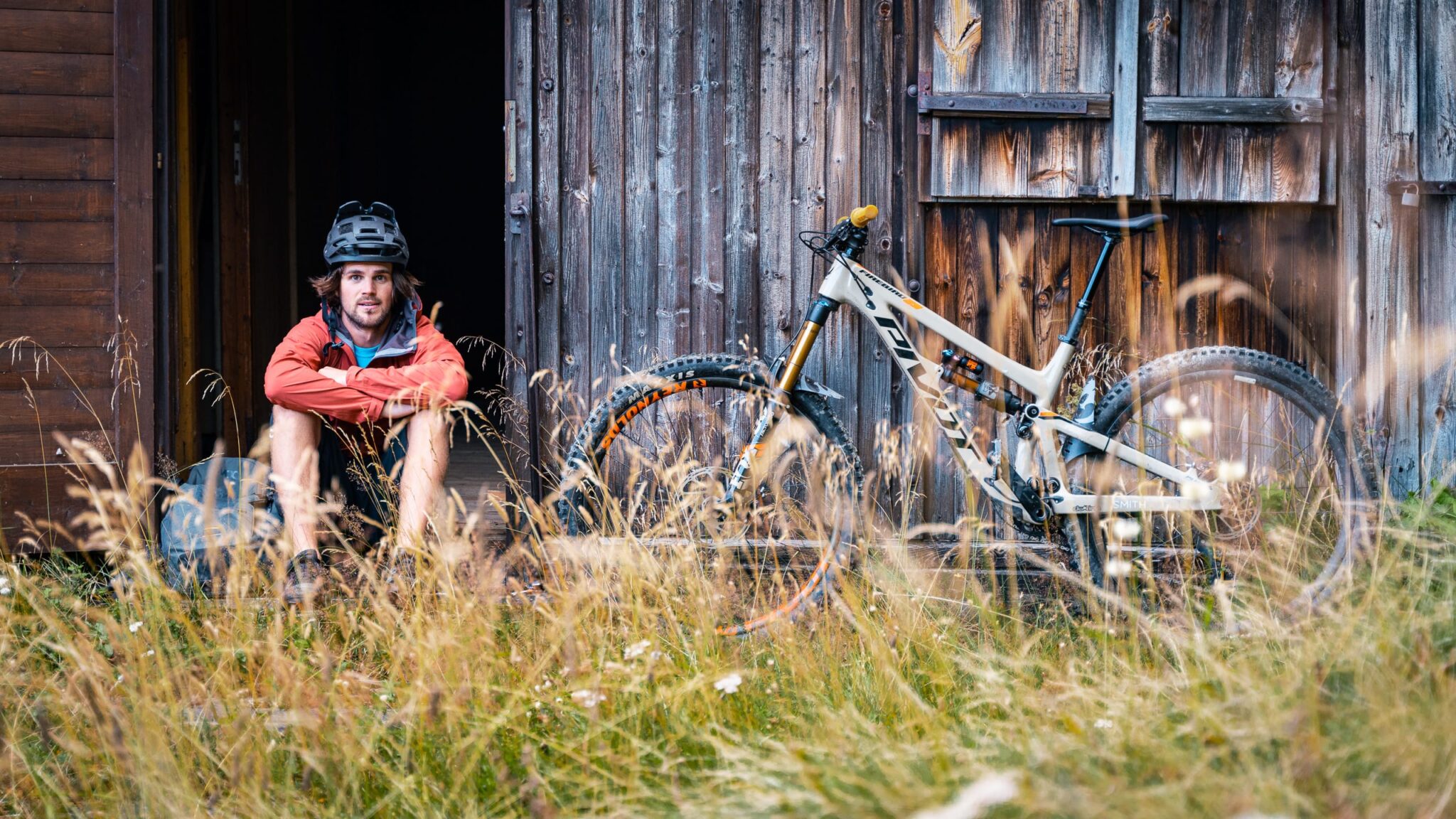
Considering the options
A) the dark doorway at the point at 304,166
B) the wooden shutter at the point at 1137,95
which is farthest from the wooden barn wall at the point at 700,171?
the dark doorway at the point at 304,166

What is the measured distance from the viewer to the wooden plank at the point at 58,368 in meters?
3.79

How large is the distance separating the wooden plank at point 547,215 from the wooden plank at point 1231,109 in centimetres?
196

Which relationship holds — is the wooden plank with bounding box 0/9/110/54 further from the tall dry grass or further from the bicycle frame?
the bicycle frame

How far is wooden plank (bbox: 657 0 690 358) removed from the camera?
12.7 feet

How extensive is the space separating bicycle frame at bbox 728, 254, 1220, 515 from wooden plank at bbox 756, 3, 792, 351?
65cm

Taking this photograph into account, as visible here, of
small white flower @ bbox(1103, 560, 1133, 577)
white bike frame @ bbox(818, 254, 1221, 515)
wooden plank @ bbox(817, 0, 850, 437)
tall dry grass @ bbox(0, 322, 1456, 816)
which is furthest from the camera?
wooden plank @ bbox(817, 0, 850, 437)

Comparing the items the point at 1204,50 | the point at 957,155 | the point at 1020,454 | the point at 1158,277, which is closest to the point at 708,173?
the point at 957,155

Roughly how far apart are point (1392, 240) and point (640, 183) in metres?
2.51

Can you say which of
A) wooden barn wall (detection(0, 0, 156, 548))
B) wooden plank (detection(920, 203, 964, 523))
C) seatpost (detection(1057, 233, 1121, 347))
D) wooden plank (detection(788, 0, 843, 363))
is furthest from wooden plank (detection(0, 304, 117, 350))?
seatpost (detection(1057, 233, 1121, 347))

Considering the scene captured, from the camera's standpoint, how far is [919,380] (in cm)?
325

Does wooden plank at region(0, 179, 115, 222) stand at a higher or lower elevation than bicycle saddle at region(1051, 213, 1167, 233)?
higher

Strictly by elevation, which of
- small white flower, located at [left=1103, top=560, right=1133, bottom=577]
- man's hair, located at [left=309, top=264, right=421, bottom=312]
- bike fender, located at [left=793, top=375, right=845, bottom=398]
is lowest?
small white flower, located at [left=1103, top=560, right=1133, bottom=577]

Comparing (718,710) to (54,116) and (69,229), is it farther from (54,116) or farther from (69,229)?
(54,116)

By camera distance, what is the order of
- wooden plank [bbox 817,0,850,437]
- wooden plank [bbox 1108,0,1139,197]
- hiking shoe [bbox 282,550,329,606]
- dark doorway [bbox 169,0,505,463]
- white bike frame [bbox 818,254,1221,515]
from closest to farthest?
hiking shoe [bbox 282,550,329,606] → white bike frame [bbox 818,254,1221,515] → wooden plank [bbox 1108,0,1139,197] → wooden plank [bbox 817,0,850,437] → dark doorway [bbox 169,0,505,463]
